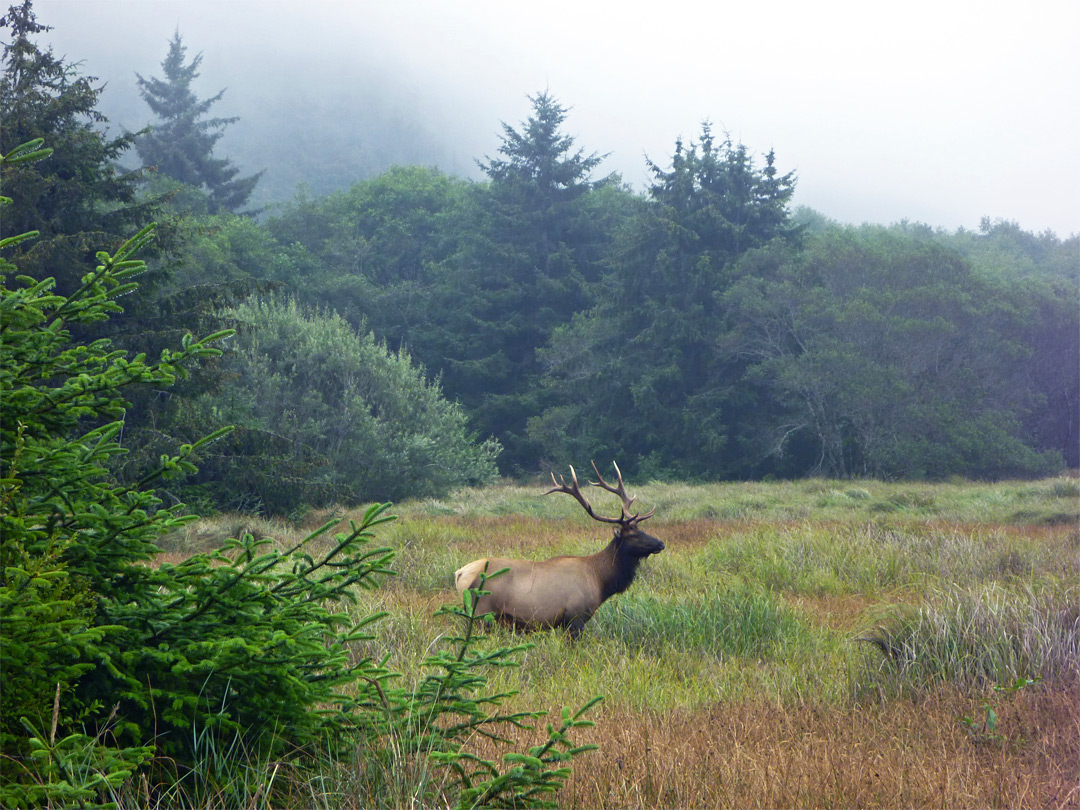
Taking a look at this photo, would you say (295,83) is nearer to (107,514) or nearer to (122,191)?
(122,191)

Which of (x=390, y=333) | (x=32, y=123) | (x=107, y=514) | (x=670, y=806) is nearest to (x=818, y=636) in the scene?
(x=670, y=806)

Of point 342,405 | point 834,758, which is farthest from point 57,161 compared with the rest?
point 834,758

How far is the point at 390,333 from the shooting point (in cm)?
3625

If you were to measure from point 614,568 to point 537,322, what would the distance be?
29081 millimetres

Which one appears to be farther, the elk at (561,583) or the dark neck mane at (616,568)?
the dark neck mane at (616,568)

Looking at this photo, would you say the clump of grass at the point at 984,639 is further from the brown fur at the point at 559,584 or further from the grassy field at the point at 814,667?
the brown fur at the point at 559,584

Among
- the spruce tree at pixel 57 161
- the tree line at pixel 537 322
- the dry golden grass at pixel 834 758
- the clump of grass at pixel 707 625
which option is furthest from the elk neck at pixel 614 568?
the spruce tree at pixel 57 161

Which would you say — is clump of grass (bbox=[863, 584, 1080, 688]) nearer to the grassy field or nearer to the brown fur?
the grassy field

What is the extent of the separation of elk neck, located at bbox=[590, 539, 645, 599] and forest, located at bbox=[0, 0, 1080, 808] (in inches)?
7.7

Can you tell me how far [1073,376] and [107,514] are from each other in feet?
105

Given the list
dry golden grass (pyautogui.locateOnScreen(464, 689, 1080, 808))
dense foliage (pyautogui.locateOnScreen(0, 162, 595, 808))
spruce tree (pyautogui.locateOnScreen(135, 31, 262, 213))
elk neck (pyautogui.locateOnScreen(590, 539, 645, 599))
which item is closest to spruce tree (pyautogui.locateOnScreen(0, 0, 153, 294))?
elk neck (pyautogui.locateOnScreen(590, 539, 645, 599))

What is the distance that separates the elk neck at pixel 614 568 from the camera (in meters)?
6.57

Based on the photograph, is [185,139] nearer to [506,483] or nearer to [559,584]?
[506,483]

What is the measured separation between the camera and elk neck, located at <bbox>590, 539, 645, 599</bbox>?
6570 mm
